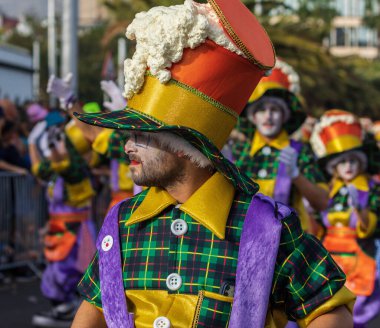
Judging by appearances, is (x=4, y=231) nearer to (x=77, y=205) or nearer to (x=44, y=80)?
(x=77, y=205)

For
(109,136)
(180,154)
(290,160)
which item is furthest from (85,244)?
(180,154)

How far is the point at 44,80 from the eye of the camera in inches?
2125

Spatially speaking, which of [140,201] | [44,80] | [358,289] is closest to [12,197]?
[358,289]

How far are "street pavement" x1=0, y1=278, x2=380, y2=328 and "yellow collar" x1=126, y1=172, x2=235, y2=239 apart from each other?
225 inches

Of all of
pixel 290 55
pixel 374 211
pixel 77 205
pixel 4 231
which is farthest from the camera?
pixel 290 55

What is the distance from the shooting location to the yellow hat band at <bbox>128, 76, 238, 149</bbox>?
3123mm

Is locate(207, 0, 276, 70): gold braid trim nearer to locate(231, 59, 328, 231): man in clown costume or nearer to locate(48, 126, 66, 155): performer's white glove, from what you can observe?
locate(231, 59, 328, 231): man in clown costume

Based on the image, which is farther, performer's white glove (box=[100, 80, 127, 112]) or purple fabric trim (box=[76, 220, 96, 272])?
purple fabric trim (box=[76, 220, 96, 272])

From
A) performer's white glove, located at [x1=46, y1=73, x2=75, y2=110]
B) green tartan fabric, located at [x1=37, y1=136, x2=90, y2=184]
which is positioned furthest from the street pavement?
performer's white glove, located at [x1=46, y1=73, x2=75, y2=110]

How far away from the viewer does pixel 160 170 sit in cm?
322

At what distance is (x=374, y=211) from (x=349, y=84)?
27.4 metres

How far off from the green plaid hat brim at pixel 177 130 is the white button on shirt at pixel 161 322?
1.57 ft

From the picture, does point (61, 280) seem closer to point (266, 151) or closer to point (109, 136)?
point (109, 136)

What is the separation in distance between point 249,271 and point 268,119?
328 centimetres
